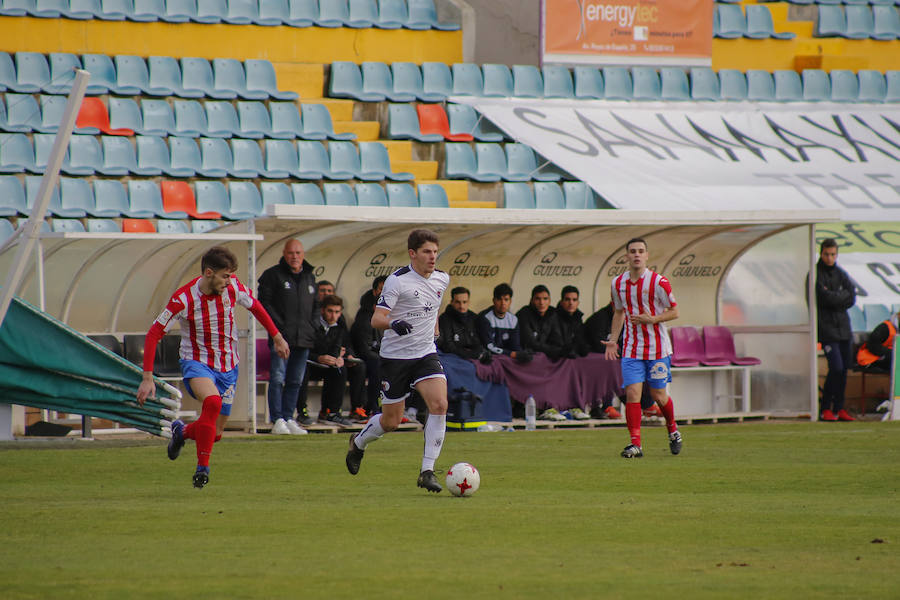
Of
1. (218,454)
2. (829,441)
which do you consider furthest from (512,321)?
(218,454)

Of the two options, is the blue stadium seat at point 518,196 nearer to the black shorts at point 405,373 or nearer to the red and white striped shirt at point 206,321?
the red and white striped shirt at point 206,321

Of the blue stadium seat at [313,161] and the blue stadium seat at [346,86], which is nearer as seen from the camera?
the blue stadium seat at [313,161]

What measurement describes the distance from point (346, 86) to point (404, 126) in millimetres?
1204

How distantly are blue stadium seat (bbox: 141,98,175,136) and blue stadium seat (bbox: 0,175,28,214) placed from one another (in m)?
2.35

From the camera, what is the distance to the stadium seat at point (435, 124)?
21.2 m

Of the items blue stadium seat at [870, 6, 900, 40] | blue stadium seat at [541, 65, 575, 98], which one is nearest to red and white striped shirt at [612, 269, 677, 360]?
blue stadium seat at [541, 65, 575, 98]

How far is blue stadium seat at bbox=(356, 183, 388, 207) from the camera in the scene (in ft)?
63.6

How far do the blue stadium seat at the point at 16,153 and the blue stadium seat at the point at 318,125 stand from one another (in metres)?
4.10

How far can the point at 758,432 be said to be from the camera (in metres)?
15.0

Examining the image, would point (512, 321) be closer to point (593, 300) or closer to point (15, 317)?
point (593, 300)

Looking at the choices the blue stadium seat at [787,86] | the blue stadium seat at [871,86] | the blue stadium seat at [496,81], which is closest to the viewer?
the blue stadium seat at [496,81]

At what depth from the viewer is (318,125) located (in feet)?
66.9

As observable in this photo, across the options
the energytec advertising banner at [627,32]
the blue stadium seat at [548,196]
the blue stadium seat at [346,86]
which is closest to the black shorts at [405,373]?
the blue stadium seat at [548,196]

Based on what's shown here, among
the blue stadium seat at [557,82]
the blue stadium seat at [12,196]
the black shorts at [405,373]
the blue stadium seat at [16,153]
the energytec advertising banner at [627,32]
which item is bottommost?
the black shorts at [405,373]
